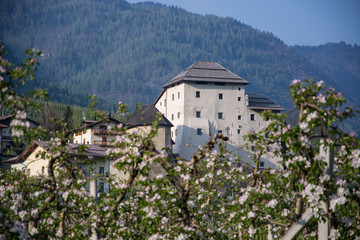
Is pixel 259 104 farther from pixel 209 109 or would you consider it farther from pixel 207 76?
pixel 207 76

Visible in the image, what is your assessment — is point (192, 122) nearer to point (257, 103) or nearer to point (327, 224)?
point (257, 103)

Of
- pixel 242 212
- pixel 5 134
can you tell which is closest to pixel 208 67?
pixel 5 134

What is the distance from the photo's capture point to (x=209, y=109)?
9394 centimetres

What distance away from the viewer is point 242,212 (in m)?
10.1

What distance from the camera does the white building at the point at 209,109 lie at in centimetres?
9162

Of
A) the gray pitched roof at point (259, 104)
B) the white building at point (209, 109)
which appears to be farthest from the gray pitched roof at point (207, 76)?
the gray pitched roof at point (259, 104)

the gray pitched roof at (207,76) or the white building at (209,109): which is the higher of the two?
the gray pitched roof at (207,76)

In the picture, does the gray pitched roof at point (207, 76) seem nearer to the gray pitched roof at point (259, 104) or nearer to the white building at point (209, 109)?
the white building at point (209, 109)

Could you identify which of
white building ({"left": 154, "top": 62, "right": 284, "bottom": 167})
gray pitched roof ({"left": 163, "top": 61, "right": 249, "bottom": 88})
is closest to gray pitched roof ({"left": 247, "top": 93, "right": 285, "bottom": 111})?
white building ({"left": 154, "top": 62, "right": 284, "bottom": 167})

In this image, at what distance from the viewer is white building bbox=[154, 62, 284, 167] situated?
91625 mm

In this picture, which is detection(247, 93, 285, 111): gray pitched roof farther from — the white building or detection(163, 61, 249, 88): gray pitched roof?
A: detection(163, 61, 249, 88): gray pitched roof

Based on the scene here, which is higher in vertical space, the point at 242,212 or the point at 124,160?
the point at 124,160

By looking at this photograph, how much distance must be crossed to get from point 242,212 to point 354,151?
243 cm

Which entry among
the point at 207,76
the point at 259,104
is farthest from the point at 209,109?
the point at 259,104
